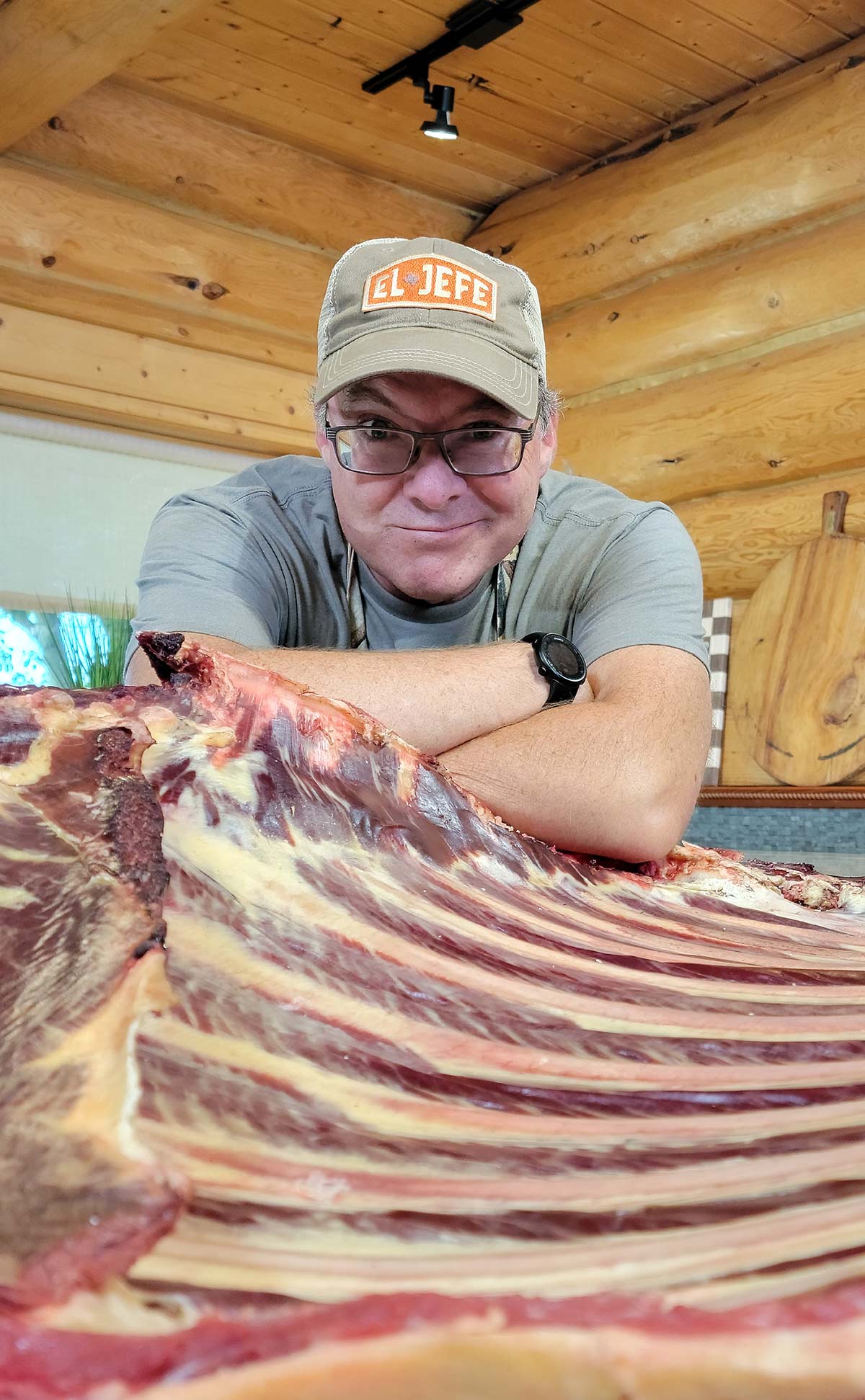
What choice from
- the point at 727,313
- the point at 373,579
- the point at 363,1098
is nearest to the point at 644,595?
the point at 373,579

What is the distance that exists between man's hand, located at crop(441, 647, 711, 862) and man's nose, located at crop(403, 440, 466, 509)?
263 mm

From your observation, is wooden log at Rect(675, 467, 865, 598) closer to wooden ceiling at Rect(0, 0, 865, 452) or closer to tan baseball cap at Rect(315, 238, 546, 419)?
wooden ceiling at Rect(0, 0, 865, 452)

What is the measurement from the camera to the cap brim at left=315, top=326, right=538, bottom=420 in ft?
4.16

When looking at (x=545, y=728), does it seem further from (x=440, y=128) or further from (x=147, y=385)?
(x=147, y=385)

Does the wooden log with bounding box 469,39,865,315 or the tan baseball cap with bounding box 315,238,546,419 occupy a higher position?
the wooden log with bounding box 469,39,865,315

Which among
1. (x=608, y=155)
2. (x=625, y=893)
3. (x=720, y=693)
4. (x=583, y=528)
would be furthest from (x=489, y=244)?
A: (x=625, y=893)

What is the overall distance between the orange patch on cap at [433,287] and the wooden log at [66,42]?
162 cm

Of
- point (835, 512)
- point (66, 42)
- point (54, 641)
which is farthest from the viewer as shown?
point (54, 641)

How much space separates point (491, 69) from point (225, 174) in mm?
958

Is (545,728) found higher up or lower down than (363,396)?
lower down

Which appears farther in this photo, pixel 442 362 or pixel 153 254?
pixel 153 254

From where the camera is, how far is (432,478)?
1324 mm

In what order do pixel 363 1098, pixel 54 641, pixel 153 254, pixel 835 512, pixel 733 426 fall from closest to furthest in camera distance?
pixel 363 1098 < pixel 835 512 < pixel 54 641 < pixel 733 426 < pixel 153 254

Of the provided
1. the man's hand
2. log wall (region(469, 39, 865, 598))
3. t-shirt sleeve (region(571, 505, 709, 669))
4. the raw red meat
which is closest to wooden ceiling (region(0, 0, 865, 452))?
log wall (region(469, 39, 865, 598))
